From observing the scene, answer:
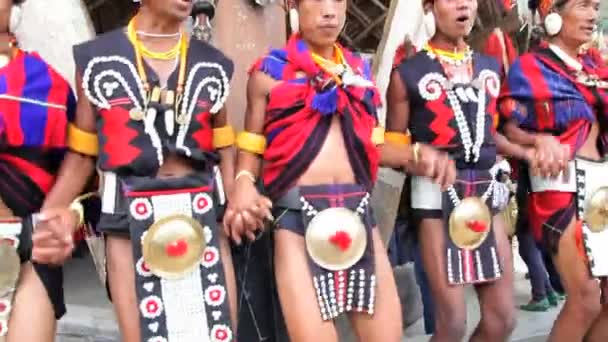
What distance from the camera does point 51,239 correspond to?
2.56 metres

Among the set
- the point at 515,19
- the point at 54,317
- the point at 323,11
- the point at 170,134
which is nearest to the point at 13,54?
the point at 170,134

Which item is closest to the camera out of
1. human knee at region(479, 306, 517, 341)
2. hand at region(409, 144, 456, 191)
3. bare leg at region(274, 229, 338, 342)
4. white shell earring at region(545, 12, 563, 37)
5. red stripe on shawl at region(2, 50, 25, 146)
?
red stripe on shawl at region(2, 50, 25, 146)

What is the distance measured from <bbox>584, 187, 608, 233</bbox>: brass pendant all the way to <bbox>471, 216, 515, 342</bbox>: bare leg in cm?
50

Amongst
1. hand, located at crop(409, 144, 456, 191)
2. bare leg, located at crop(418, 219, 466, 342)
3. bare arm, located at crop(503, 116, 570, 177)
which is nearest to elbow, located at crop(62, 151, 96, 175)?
hand, located at crop(409, 144, 456, 191)

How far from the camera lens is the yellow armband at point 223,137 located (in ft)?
9.34

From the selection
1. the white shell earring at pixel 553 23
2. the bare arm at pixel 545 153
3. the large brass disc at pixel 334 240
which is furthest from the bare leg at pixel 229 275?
the white shell earring at pixel 553 23

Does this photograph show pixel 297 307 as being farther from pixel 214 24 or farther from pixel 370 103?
pixel 214 24

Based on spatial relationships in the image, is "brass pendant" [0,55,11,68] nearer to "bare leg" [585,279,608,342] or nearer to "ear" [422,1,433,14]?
"ear" [422,1,433,14]

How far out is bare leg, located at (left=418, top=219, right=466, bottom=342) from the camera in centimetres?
344

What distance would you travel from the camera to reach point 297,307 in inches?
110

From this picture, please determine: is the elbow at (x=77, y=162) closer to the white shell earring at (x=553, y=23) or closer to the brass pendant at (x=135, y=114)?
the brass pendant at (x=135, y=114)

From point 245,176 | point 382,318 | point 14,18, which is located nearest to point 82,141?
point 14,18

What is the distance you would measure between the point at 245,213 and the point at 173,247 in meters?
0.27

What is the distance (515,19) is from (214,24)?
3063 millimetres
